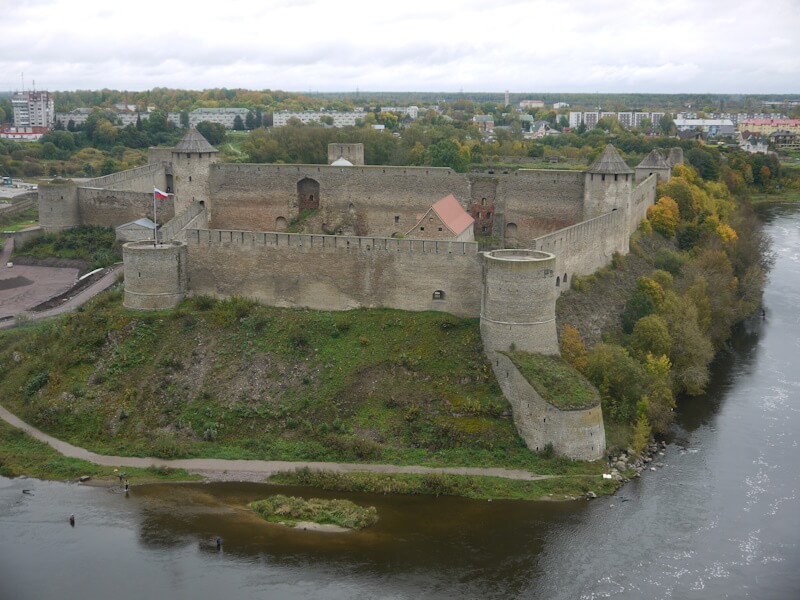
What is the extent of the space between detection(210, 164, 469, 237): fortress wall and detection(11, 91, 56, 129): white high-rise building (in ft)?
252

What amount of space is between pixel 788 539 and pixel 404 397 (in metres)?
7.75

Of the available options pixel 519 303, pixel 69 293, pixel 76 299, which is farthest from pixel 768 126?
pixel 519 303

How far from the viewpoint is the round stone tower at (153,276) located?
22344 mm

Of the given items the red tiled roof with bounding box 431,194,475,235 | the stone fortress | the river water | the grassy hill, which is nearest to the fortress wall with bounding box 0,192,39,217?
the stone fortress

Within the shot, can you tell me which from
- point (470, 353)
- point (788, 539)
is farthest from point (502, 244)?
point (788, 539)

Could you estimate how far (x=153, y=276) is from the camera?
882 inches

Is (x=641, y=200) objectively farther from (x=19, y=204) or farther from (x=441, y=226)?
(x=19, y=204)

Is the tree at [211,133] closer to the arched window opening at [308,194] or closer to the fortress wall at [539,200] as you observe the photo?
the arched window opening at [308,194]

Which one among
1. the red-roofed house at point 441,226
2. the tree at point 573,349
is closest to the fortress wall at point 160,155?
the red-roofed house at point 441,226

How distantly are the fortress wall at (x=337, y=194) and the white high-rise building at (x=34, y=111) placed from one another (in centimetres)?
7674

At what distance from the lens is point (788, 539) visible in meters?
16.0

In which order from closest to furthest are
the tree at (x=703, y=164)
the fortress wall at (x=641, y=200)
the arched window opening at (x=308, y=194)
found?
the arched window opening at (x=308, y=194) → the fortress wall at (x=641, y=200) → the tree at (x=703, y=164)

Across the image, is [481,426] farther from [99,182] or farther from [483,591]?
[99,182]

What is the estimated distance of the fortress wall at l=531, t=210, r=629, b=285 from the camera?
73.5 feet
